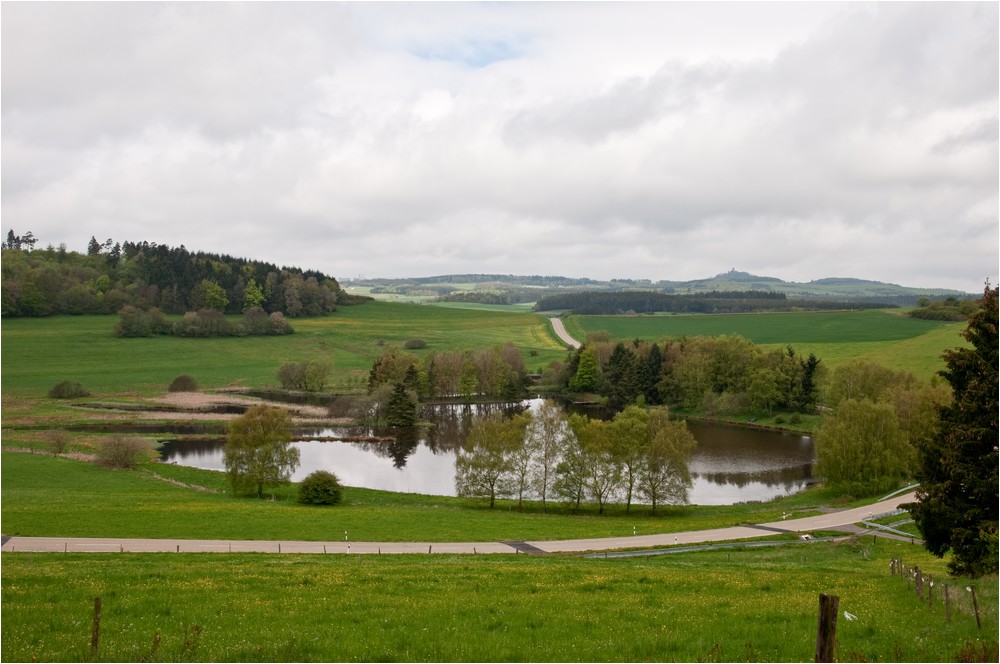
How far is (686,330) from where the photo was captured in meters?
172

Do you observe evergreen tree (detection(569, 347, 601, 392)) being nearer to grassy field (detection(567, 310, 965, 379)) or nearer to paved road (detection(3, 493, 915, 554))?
grassy field (detection(567, 310, 965, 379))

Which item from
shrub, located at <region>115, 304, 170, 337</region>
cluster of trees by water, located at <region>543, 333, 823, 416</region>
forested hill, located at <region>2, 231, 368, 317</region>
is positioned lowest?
cluster of trees by water, located at <region>543, 333, 823, 416</region>

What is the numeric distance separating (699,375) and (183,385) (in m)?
78.8

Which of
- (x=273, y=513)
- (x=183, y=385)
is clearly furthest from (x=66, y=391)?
(x=273, y=513)

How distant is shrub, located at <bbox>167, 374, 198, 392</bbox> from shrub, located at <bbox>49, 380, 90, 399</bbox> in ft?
37.6

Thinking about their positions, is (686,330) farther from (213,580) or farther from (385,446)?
(213,580)

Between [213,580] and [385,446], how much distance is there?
187ft

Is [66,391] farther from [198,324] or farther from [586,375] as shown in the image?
[586,375]

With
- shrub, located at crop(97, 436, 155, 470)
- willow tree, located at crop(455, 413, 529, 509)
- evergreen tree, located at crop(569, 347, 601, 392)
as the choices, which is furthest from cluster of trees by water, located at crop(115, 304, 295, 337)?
willow tree, located at crop(455, 413, 529, 509)

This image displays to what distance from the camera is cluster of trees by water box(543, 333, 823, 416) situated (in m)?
91.4

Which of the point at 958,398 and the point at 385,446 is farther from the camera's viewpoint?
the point at 385,446

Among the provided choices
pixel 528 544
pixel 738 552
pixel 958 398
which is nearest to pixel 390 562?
pixel 528 544

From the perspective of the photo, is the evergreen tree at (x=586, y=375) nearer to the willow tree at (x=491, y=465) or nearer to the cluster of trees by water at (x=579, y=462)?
the cluster of trees by water at (x=579, y=462)

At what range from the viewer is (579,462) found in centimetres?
4947
